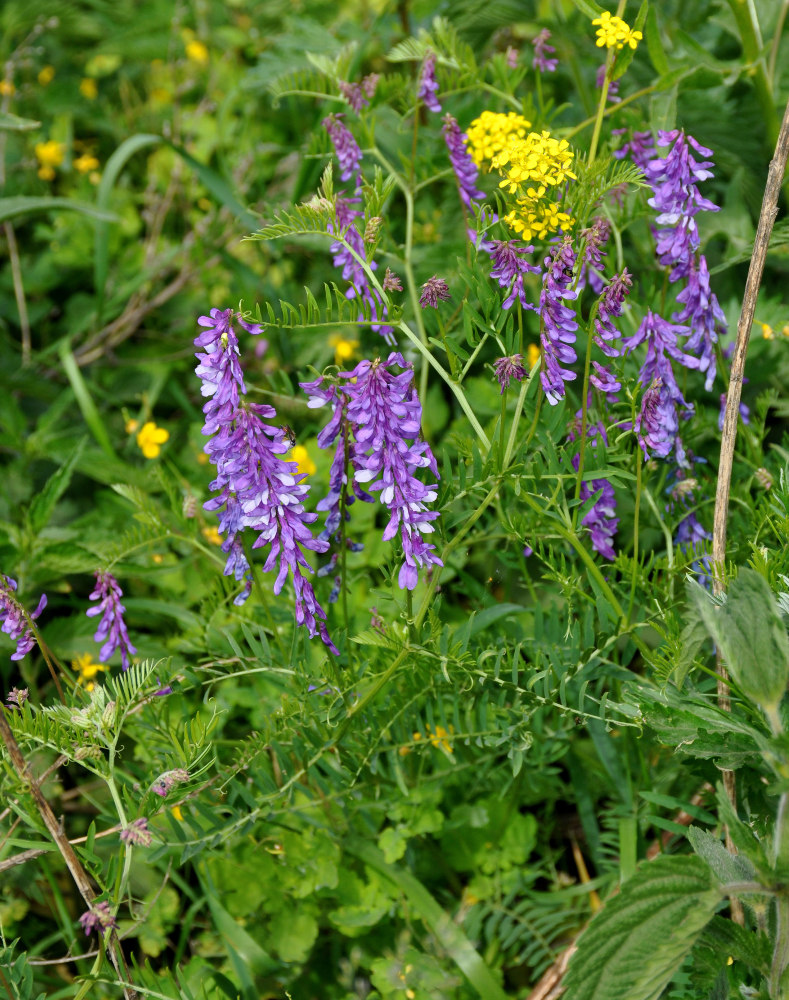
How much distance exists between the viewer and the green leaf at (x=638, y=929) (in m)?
1.13

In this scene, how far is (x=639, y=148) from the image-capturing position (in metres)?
1.80

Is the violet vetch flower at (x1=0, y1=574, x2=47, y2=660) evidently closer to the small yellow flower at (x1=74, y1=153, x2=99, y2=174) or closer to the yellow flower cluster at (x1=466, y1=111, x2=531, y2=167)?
the yellow flower cluster at (x1=466, y1=111, x2=531, y2=167)

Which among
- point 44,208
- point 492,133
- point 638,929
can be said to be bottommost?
point 638,929

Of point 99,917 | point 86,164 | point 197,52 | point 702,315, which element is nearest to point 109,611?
→ point 99,917

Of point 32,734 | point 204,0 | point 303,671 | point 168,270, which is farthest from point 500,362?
point 204,0

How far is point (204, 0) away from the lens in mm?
3861

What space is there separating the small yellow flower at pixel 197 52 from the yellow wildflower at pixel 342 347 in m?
1.64

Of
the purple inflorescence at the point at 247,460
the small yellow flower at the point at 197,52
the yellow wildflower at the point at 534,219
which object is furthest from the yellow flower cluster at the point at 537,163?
the small yellow flower at the point at 197,52

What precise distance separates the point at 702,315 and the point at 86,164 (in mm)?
2483

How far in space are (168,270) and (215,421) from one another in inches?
77.2

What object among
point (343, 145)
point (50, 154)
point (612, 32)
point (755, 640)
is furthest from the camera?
point (50, 154)

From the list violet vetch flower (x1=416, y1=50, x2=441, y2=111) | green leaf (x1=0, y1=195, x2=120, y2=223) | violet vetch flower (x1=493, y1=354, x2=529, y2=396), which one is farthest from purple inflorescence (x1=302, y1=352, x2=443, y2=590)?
green leaf (x1=0, y1=195, x2=120, y2=223)

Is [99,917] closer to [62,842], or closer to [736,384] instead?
[62,842]

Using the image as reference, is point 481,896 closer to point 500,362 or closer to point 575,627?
point 575,627
